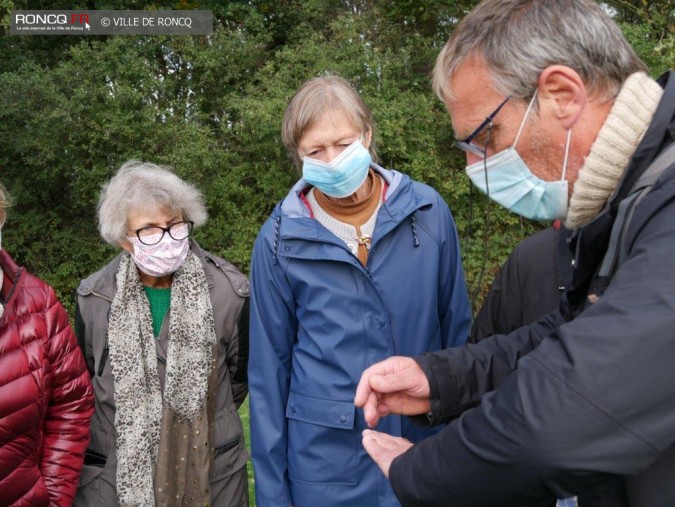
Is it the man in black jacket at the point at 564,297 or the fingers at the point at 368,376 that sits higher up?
the man in black jacket at the point at 564,297

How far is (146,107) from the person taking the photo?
10.1 metres

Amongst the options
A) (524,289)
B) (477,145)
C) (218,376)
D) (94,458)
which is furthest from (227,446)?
(477,145)

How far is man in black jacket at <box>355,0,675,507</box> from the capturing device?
1.11 metres

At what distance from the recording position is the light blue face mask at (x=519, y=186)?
1.64 metres

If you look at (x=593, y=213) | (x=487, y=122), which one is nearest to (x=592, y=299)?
(x=593, y=213)

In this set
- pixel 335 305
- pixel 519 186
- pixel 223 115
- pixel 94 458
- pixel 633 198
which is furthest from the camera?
pixel 223 115

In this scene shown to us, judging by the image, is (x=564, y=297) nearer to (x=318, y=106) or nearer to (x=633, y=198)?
(x=633, y=198)

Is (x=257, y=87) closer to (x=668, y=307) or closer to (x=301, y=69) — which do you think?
(x=301, y=69)

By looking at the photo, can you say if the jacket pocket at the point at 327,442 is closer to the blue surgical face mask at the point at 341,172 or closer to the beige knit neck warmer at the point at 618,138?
the blue surgical face mask at the point at 341,172

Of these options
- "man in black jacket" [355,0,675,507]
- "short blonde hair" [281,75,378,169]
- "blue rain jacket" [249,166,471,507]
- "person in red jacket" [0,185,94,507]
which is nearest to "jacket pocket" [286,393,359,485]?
"blue rain jacket" [249,166,471,507]

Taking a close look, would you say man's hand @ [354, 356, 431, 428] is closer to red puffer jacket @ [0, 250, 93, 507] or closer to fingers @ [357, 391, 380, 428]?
fingers @ [357, 391, 380, 428]

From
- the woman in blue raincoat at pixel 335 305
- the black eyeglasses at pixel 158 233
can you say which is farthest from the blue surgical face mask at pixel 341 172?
the black eyeglasses at pixel 158 233

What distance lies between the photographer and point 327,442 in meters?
2.67

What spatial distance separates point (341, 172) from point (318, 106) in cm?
31
